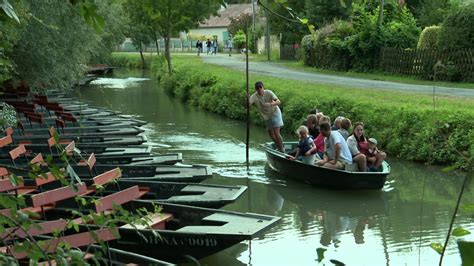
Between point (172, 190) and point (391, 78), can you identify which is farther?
point (391, 78)

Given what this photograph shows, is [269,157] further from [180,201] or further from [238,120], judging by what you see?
[238,120]

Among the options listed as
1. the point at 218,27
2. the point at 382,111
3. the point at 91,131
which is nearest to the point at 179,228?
the point at 91,131

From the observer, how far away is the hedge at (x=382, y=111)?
12484 millimetres

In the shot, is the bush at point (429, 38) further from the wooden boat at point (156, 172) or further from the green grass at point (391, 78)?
the wooden boat at point (156, 172)

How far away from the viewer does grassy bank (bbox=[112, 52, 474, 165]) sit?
1249 centimetres

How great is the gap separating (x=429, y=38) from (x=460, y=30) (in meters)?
2.35

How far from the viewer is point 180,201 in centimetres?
751

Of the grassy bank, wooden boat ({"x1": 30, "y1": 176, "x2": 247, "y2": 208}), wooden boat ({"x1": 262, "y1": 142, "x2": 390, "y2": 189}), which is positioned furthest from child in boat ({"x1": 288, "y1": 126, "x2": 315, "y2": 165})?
wooden boat ({"x1": 30, "y1": 176, "x2": 247, "y2": 208})

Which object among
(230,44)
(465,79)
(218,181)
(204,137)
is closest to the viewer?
(218,181)

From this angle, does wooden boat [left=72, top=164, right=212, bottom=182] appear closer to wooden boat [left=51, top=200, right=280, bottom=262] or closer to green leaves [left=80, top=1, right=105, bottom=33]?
→ wooden boat [left=51, top=200, right=280, bottom=262]

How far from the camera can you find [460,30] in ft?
76.1

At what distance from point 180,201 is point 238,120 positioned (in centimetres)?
1337

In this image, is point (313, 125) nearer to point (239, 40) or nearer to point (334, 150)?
point (334, 150)

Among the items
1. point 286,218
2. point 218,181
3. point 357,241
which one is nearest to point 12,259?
point 357,241
